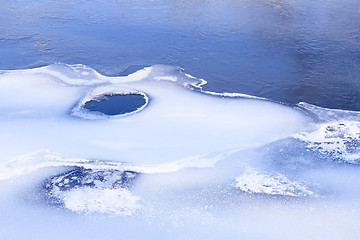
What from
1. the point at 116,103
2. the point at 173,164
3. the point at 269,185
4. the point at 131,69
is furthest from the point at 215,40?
the point at 269,185

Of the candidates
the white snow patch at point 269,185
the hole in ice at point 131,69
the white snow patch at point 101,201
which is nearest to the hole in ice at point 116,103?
the hole in ice at point 131,69

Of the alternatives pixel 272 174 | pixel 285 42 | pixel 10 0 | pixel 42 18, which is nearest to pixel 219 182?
pixel 272 174

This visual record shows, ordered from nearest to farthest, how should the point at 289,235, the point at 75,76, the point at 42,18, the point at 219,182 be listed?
the point at 289,235 → the point at 219,182 → the point at 75,76 → the point at 42,18

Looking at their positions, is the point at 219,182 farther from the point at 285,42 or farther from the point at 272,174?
the point at 285,42

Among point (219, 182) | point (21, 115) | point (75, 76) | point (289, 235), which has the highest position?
point (75, 76)

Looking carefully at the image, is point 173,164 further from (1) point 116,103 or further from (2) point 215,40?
(2) point 215,40

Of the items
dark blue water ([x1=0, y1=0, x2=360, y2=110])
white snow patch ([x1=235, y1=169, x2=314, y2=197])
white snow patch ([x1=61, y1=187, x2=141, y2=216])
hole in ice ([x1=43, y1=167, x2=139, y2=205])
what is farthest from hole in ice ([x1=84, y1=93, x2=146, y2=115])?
white snow patch ([x1=235, y1=169, x2=314, y2=197])

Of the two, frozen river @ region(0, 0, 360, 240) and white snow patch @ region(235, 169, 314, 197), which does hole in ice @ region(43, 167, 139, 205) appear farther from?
white snow patch @ region(235, 169, 314, 197)

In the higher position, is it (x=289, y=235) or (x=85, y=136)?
(x=85, y=136)
